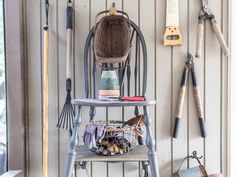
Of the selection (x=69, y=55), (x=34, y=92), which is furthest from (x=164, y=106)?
(x=34, y=92)

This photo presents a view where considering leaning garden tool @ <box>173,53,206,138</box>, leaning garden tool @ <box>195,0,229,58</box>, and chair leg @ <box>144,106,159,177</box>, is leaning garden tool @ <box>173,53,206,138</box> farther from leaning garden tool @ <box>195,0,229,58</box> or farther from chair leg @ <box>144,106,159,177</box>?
chair leg @ <box>144,106,159,177</box>

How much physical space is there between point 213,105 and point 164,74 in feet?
1.22

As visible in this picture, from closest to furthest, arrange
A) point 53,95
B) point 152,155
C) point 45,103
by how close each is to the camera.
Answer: point 152,155 < point 45,103 < point 53,95

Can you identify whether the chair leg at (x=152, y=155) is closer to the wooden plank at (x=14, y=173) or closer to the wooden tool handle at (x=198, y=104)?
the wooden tool handle at (x=198, y=104)

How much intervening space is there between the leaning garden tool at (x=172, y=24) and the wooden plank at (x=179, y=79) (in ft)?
0.14

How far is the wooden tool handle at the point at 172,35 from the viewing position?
174cm

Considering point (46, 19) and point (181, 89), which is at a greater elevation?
point (46, 19)

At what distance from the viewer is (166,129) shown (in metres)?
1.79

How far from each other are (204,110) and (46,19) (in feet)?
3.84

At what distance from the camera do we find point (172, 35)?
1755 mm

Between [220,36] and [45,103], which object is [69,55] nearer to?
[45,103]

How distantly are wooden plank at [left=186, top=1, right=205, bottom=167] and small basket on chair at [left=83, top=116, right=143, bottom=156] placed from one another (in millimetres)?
416

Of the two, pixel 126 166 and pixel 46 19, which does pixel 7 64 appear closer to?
pixel 46 19

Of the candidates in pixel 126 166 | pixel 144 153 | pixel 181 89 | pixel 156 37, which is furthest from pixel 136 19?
pixel 126 166
